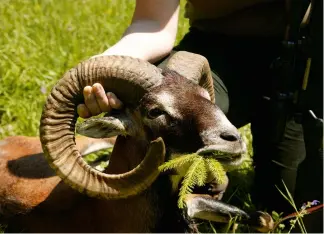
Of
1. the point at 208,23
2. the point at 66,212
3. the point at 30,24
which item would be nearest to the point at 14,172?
the point at 66,212

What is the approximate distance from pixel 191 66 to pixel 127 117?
59 centimetres

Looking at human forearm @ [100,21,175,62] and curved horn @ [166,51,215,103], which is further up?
human forearm @ [100,21,175,62]

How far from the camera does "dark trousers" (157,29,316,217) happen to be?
5023 mm

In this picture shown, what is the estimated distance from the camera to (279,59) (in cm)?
478

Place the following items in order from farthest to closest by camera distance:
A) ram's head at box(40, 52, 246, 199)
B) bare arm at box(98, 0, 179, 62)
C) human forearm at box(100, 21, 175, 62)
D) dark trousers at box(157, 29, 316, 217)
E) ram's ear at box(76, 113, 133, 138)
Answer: dark trousers at box(157, 29, 316, 217), bare arm at box(98, 0, 179, 62), human forearm at box(100, 21, 175, 62), ram's ear at box(76, 113, 133, 138), ram's head at box(40, 52, 246, 199)

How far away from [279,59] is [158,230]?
1578 mm

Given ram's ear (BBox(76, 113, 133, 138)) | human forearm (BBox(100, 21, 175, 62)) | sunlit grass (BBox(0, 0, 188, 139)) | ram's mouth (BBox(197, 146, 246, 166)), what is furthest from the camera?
sunlit grass (BBox(0, 0, 188, 139))

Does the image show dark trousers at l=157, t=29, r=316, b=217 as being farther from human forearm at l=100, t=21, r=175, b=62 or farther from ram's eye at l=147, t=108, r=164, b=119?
ram's eye at l=147, t=108, r=164, b=119

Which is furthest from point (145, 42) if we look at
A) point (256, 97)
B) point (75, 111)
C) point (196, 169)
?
point (256, 97)

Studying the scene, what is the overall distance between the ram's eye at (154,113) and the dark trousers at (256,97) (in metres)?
1.14

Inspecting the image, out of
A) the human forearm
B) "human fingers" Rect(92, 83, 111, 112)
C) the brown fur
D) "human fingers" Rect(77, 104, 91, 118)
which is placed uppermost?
the human forearm

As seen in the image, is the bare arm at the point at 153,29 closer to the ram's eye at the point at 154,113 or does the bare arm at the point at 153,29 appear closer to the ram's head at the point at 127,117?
the ram's head at the point at 127,117

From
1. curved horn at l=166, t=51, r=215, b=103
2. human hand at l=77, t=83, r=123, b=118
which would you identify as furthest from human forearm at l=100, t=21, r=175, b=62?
human hand at l=77, t=83, r=123, b=118

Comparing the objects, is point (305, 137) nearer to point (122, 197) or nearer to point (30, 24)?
point (122, 197)
